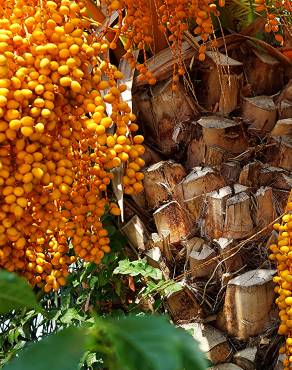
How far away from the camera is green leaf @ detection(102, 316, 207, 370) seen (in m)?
0.45

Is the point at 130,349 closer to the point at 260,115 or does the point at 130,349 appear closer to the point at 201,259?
the point at 201,259

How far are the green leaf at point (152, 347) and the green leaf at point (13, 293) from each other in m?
0.12

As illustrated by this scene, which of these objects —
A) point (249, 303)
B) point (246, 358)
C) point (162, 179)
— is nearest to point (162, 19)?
point (162, 179)

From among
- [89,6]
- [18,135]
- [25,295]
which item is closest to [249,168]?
[89,6]

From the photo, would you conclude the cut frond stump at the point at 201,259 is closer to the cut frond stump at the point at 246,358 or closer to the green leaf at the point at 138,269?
the green leaf at the point at 138,269

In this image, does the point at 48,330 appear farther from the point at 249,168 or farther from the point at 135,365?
the point at 135,365

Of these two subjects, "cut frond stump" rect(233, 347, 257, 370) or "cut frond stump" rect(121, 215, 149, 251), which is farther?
"cut frond stump" rect(121, 215, 149, 251)

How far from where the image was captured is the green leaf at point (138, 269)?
1.80 metres

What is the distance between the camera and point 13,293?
22.4 inches

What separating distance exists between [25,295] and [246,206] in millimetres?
1314

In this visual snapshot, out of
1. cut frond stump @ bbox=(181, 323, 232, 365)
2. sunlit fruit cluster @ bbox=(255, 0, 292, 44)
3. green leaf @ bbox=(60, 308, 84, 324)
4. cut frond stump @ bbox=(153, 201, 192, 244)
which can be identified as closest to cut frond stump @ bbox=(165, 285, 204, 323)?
cut frond stump @ bbox=(181, 323, 232, 365)

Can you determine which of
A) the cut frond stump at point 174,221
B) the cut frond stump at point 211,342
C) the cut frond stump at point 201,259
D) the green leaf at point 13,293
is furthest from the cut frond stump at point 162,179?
the green leaf at point 13,293

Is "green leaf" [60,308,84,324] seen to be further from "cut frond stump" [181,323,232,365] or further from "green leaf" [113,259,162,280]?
"cut frond stump" [181,323,232,365]

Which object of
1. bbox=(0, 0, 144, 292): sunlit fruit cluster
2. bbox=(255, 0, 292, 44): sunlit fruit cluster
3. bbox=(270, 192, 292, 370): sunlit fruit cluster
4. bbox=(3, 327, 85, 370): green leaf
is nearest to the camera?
bbox=(3, 327, 85, 370): green leaf
